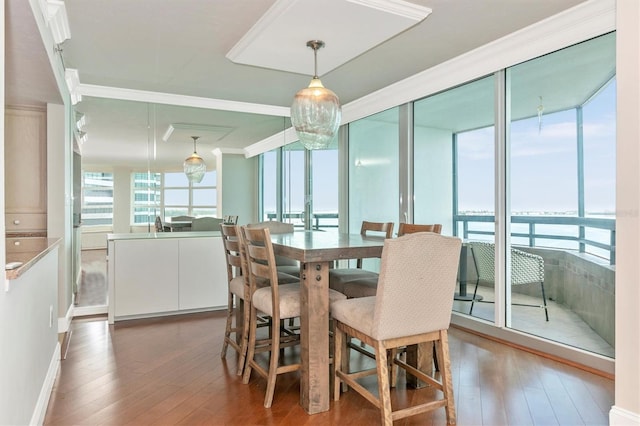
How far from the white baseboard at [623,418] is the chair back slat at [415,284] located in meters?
0.88

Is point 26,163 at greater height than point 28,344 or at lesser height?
greater

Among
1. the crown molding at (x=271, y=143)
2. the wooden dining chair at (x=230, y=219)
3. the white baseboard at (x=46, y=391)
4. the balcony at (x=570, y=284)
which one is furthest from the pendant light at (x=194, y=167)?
the balcony at (x=570, y=284)

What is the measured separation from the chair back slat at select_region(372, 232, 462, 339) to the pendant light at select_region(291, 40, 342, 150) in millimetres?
1439

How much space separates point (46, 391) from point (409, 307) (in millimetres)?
2074

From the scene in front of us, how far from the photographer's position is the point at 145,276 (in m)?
4.32

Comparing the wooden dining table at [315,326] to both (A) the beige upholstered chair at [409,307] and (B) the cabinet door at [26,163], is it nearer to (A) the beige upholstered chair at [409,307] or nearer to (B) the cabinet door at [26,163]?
(A) the beige upholstered chair at [409,307]

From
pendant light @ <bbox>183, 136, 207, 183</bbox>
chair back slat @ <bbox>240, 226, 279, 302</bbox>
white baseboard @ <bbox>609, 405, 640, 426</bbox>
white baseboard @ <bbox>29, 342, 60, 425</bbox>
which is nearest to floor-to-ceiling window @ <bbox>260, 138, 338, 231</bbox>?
pendant light @ <bbox>183, 136, 207, 183</bbox>

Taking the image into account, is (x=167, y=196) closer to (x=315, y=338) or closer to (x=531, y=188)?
(x=315, y=338)

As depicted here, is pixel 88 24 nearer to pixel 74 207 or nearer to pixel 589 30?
pixel 74 207

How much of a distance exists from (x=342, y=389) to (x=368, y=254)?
839 millimetres

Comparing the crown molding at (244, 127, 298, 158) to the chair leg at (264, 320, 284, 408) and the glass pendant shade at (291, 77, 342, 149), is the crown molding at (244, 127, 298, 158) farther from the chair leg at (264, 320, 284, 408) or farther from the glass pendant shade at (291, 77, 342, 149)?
the chair leg at (264, 320, 284, 408)

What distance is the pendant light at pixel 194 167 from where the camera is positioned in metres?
4.81

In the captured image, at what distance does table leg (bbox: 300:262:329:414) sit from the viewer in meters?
2.28

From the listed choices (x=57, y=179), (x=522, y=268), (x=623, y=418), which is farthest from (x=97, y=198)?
(x=623, y=418)
